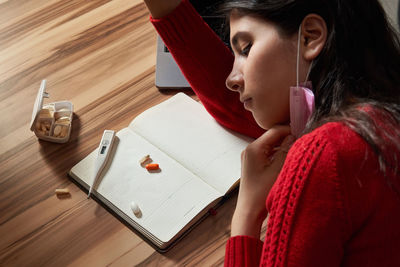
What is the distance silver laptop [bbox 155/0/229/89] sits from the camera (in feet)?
3.61

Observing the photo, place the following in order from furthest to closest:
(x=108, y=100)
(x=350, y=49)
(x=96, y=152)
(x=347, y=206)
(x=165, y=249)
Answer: (x=108, y=100)
(x=96, y=152)
(x=165, y=249)
(x=350, y=49)
(x=347, y=206)

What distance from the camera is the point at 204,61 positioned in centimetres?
103

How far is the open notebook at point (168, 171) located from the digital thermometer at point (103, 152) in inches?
0.4

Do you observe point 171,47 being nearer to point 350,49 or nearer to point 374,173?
point 350,49

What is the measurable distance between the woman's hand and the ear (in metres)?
0.16

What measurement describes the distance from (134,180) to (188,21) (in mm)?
357

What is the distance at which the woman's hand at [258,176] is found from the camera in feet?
2.58

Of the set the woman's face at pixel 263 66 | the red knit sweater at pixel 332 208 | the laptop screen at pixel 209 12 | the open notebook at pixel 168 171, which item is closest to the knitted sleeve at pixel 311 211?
the red knit sweater at pixel 332 208

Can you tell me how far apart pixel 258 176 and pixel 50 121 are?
1.57ft

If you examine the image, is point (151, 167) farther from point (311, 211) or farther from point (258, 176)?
point (311, 211)

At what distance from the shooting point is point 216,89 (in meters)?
1.03

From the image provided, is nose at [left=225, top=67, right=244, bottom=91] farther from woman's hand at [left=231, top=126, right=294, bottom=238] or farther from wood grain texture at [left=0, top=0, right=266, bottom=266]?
wood grain texture at [left=0, top=0, right=266, bottom=266]

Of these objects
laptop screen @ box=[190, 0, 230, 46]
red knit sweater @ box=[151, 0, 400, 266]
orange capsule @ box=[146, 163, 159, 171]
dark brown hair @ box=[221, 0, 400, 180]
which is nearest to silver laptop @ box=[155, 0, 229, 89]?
laptop screen @ box=[190, 0, 230, 46]

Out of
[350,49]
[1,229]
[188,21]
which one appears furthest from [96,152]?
[350,49]
